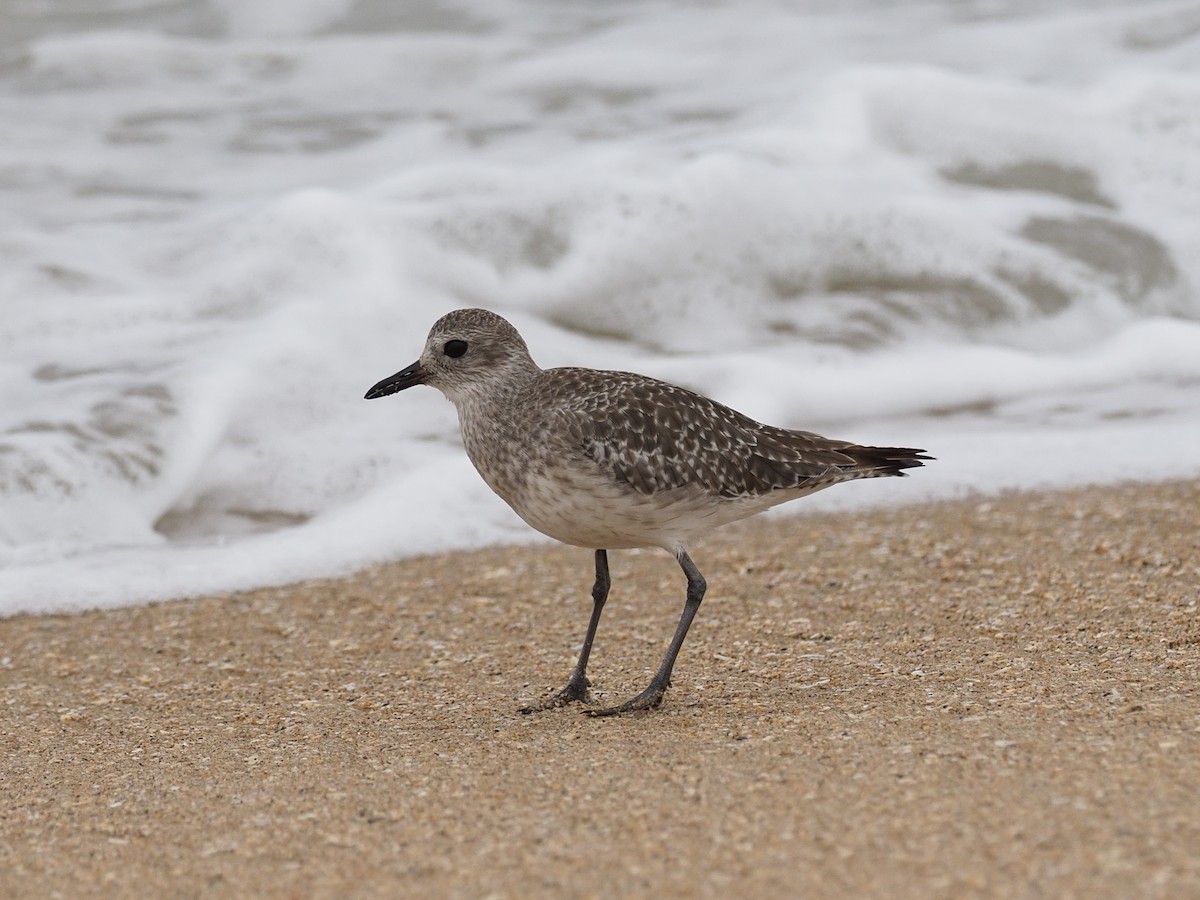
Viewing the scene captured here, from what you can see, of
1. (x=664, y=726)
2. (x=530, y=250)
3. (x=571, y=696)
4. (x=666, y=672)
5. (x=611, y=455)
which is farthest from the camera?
(x=530, y=250)

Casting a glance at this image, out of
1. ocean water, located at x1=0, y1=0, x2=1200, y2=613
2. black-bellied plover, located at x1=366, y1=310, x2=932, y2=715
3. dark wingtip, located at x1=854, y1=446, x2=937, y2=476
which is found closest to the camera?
black-bellied plover, located at x1=366, y1=310, x2=932, y2=715

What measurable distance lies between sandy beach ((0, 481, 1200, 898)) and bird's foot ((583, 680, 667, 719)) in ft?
0.19

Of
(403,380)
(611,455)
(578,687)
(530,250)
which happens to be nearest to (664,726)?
(578,687)

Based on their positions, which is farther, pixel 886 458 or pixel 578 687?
pixel 886 458

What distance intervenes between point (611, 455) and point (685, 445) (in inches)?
12.2

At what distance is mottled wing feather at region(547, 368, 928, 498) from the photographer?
4.68 m

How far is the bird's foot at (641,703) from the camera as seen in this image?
15.4ft

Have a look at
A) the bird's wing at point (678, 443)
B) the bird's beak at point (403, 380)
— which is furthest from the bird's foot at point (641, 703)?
the bird's beak at point (403, 380)

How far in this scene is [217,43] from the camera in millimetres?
15562

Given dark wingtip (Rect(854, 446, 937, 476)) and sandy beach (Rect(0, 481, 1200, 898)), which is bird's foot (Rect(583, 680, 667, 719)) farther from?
dark wingtip (Rect(854, 446, 937, 476))

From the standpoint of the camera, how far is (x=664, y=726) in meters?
4.49

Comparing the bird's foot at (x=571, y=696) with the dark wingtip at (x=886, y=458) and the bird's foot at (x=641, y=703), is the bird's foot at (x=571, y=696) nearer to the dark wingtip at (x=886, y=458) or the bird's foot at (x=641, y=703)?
the bird's foot at (x=641, y=703)

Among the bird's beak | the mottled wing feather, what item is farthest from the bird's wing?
the bird's beak

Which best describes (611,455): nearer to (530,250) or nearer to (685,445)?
(685,445)
